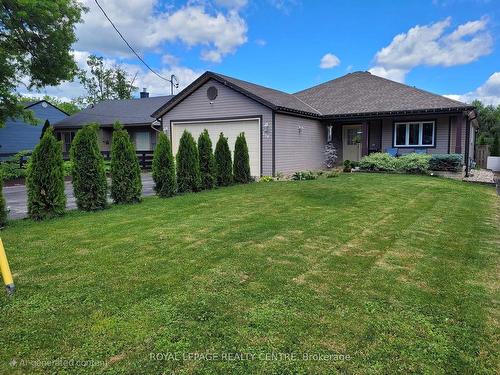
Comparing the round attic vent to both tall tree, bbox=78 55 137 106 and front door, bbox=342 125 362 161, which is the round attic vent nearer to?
front door, bbox=342 125 362 161

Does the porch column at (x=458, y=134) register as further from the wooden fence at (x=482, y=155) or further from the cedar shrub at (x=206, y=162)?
A: the cedar shrub at (x=206, y=162)

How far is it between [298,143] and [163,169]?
7516 mm

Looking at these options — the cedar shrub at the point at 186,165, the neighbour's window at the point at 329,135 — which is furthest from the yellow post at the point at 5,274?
the neighbour's window at the point at 329,135

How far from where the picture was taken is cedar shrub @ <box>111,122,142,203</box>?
27.5 ft

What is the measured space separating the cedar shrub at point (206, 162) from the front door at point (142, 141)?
1326 cm

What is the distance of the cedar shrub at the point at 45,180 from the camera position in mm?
6789

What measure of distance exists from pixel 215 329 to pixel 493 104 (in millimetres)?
42262

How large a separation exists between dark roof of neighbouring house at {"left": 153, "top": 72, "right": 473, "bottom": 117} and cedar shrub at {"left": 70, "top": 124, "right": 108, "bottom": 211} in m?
7.48

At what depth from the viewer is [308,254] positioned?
448 cm

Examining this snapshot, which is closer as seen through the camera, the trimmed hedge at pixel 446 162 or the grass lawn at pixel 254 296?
the grass lawn at pixel 254 296

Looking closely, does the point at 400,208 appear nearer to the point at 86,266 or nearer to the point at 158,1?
the point at 86,266

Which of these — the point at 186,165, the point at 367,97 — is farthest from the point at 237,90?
the point at 367,97

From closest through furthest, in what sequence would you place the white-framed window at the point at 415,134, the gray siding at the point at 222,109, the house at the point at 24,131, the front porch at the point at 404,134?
the gray siding at the point at 222,109 → the front porch at the point at 404,134 → the white-framed window at the point at 415,134 → the house at the point at 24,131

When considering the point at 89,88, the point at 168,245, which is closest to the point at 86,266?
Result: the point at 168,245
